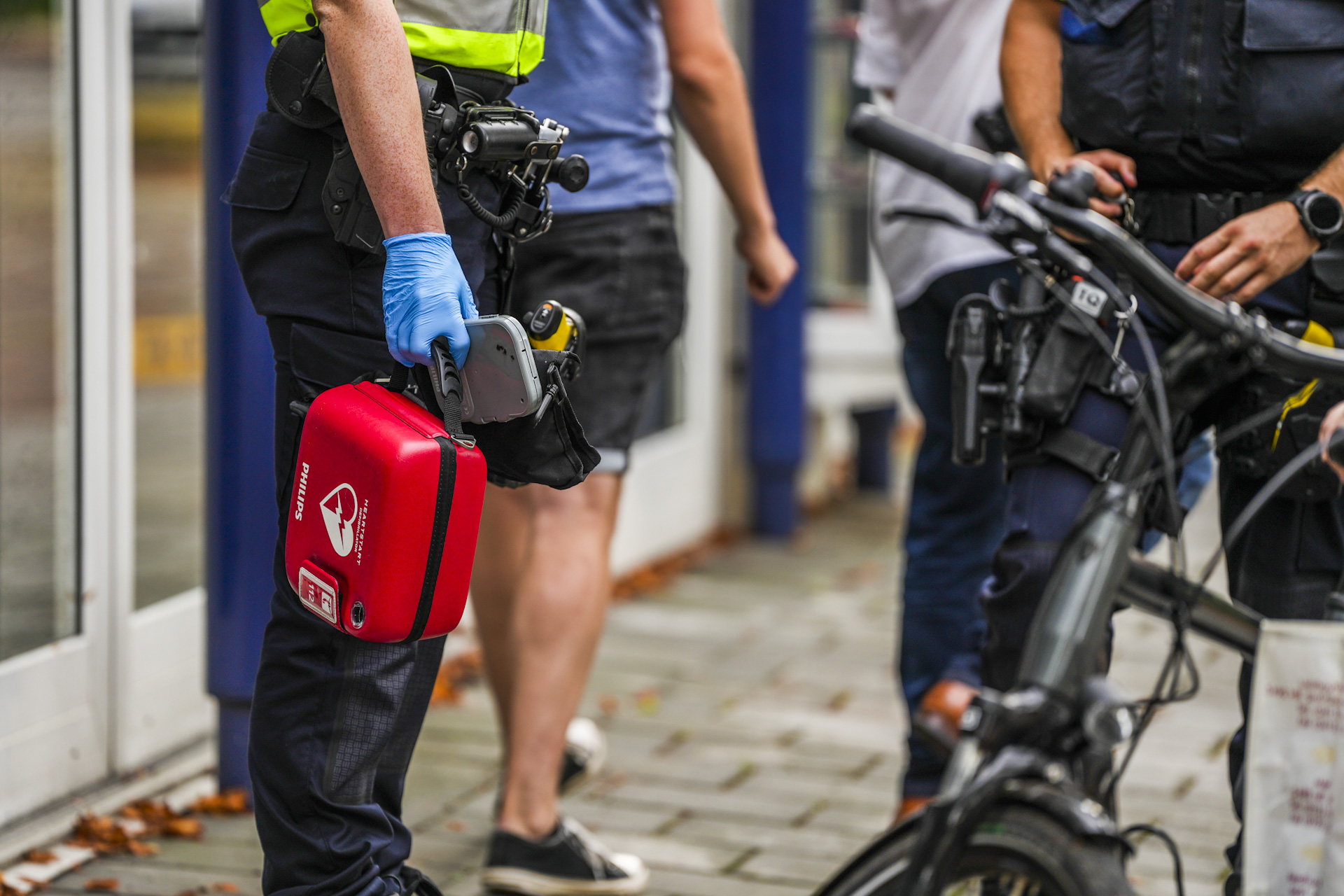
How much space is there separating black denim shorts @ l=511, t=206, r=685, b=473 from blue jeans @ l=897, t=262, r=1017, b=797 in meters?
0.53

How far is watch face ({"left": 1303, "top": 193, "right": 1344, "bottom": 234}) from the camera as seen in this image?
2141 mm

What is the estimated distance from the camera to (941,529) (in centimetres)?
319

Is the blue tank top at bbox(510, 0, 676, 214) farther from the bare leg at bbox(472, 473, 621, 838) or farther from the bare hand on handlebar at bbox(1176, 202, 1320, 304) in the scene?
the bare hand on handlebar at bbox(1176, 202, 1320, 304)

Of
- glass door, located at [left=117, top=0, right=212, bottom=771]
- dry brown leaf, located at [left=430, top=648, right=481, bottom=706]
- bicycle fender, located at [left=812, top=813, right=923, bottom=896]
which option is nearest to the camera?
bicycle fender, located at [left=812, top=813, right=923, bottom=896]

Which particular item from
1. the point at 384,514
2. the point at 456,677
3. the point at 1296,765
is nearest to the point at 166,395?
the point at 456,677

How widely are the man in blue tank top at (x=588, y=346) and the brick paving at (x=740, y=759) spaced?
7.4 inches

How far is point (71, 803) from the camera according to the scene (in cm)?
308

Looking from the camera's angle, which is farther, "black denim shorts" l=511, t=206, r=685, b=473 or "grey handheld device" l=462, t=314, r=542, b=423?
"black denim shorts" l=511, t=206, r=685, b=473

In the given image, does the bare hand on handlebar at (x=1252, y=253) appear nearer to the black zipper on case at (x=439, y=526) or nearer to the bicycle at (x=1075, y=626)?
the bicycle at (x=1075, y=626)

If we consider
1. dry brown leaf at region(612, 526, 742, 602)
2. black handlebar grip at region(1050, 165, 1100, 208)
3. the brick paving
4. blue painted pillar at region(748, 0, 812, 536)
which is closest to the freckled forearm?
black handlebar grip at region(1050, 165, 1100, 208)

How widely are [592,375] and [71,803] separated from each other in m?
1.25

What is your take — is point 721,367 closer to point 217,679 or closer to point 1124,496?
point 217,679

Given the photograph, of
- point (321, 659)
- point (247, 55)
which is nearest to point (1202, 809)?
point (321, 659)

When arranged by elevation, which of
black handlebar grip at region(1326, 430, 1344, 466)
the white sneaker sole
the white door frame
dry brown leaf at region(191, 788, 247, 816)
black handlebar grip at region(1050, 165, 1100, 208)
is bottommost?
dry brown leaf at region(191, 788, 247, 816)
